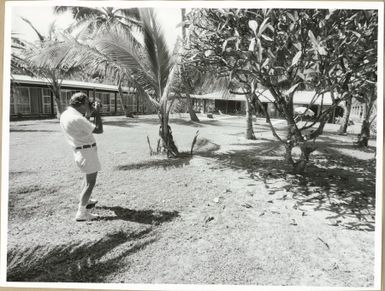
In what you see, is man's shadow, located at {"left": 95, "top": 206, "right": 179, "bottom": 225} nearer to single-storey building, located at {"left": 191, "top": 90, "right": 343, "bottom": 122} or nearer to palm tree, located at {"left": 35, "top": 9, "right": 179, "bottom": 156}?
palm tree, located at {"left": 35, "top": 9, "right": 179, "bottom": 156}

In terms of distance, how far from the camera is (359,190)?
174 inches

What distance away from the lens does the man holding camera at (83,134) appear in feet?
9.91

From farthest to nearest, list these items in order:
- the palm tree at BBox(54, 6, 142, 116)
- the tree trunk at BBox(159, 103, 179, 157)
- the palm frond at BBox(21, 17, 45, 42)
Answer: the tree trunk at BBox(159, 103, 179, 157), the palm tree at BBox(54, 6, 142, 116), the palm frond at BBox(21, 17, 45, 42)

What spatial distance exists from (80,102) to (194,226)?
1937 mm

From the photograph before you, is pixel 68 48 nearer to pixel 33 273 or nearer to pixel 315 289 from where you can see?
pixel 33 273

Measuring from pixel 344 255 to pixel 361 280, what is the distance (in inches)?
10.1

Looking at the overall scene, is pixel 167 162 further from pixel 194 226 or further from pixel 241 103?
pixel 241 103

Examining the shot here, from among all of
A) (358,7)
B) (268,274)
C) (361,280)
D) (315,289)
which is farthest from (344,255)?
(358,7)

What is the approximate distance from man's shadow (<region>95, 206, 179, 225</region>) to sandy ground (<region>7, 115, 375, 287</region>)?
0.04ft

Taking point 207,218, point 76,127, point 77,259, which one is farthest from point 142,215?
point 76,127

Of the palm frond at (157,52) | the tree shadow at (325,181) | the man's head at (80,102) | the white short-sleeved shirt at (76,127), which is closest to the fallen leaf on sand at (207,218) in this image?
the tree shadow at (325,181)

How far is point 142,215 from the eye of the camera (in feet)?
11.5

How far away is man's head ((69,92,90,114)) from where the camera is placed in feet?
10.1

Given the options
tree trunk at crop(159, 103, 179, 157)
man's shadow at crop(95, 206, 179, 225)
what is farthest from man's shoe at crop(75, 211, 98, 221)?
tree trunk at crop(159, 103, 179, 157)
